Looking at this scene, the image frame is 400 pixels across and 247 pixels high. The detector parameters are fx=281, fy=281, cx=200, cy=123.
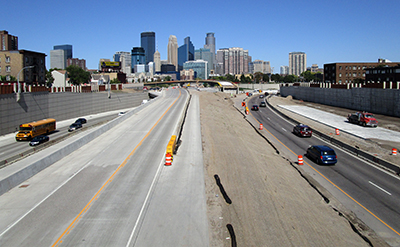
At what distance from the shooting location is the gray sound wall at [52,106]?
4275 centimetres

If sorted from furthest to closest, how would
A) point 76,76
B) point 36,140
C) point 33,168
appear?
point 76,76 → point 36,140 → point 33,168

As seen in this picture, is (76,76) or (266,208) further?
(76,76)

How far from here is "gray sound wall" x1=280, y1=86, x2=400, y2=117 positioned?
50594 millimetres

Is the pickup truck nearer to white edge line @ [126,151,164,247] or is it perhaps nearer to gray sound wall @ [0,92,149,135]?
white edge line @ [126,151,164,247]

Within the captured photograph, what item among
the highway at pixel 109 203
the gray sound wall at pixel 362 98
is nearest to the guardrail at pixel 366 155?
the highway at pixel 109 203

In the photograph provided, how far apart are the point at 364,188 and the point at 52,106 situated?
54148 mm

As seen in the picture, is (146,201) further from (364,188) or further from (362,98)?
(362,98)

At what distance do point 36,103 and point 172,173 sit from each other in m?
40.6

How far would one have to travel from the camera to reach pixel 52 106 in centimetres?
5512

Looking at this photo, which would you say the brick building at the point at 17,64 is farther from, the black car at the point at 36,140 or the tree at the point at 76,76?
the tree at the point at 76,76

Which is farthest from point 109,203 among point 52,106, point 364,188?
point 52,106

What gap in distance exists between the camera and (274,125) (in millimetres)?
51375

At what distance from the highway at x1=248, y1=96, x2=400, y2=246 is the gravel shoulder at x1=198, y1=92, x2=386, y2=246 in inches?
70.7

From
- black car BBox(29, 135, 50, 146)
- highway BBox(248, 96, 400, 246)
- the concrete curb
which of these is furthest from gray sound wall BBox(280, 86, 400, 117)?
black car BBox(29, 135, 50, 146)
